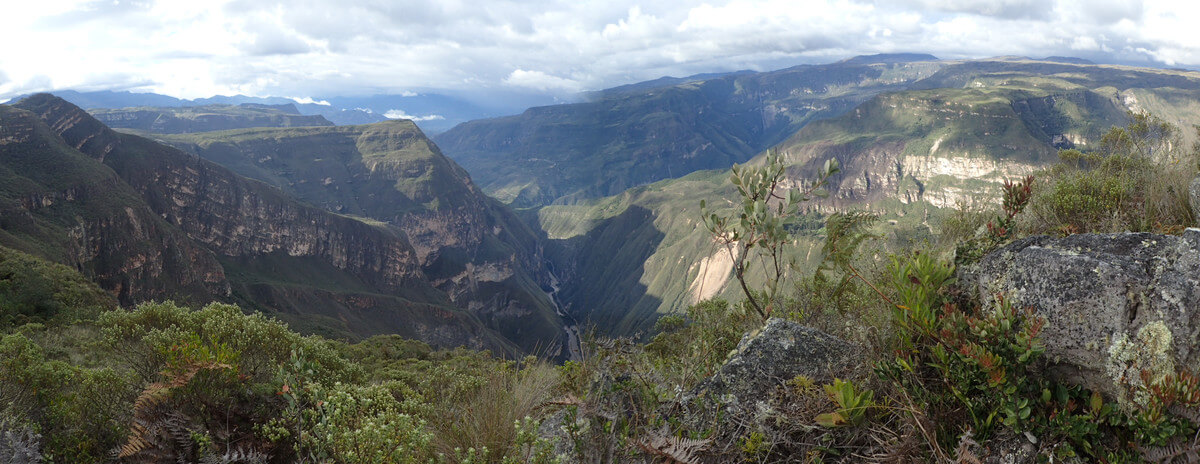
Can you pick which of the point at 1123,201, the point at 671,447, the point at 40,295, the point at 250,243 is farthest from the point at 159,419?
the point at 250,243

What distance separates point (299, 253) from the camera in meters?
131

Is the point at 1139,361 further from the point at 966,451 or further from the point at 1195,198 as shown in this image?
the point at 1195,198

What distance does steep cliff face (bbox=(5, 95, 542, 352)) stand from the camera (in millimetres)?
87375

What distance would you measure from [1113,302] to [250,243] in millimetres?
147044

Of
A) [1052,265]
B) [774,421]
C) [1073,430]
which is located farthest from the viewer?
[774,421]

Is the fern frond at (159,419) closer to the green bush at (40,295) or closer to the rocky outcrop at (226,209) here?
the green bush at (40,295)

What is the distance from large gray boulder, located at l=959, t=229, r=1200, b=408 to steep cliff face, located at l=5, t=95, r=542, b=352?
90.8m

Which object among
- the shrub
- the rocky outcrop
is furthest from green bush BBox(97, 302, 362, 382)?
the rocky outcrop

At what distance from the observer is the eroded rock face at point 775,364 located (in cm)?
440

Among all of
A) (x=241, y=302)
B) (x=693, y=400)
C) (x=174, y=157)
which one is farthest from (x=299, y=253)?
(x=693, y=400)

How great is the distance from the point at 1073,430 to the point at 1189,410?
529mm

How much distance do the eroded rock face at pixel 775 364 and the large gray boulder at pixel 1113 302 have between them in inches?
50.9

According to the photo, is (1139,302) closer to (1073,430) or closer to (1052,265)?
(1052,265)

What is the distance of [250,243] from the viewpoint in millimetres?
121250
